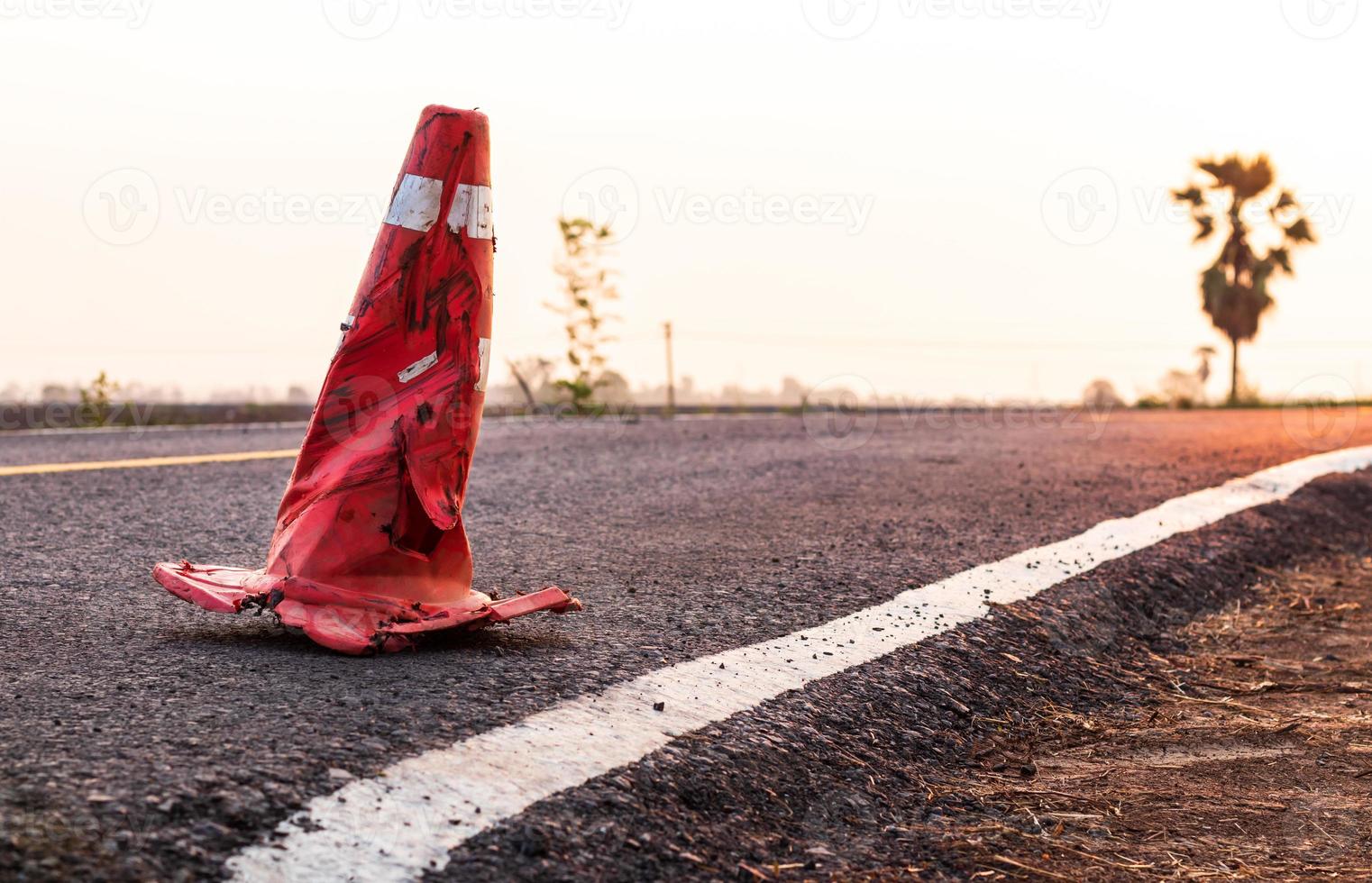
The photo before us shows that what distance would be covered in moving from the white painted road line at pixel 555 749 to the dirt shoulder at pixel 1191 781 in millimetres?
477

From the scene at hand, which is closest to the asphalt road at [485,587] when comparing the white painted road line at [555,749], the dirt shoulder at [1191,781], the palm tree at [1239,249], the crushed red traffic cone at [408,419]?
the white painted road line at [555,749]

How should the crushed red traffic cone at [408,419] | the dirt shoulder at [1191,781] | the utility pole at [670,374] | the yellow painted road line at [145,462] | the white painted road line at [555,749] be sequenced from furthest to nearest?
the utility pole at [670,374], the yellow painted road line at [145,462], the crushed red traffic cone at [408,419], the dirt shoulder at [1191,781], the white painted road line at [555,749]

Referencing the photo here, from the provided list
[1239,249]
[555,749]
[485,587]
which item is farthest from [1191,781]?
[1239,249]

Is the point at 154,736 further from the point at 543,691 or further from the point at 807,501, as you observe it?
the point at 807,501

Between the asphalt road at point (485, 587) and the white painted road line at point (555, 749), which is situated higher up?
the asphalt road at point (485, 587)

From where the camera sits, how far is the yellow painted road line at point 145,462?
6918 millimetres

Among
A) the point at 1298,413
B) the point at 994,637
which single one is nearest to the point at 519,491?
the point at 994,637

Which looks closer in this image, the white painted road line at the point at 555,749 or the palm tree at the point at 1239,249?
the white painted road line at the point at 555,749

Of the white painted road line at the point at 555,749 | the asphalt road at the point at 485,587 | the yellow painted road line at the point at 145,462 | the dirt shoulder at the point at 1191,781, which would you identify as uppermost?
the yellow painted road line at the point at 145,462

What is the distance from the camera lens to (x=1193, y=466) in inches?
310

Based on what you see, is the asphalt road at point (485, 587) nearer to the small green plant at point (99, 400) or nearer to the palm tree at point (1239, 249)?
the small green plant at point (99, 400)

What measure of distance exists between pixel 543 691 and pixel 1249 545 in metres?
4.15

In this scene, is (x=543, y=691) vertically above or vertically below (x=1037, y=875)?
above

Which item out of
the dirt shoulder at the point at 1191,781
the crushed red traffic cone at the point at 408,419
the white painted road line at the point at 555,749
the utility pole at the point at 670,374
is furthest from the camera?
the utility pole at the point at 670,374
